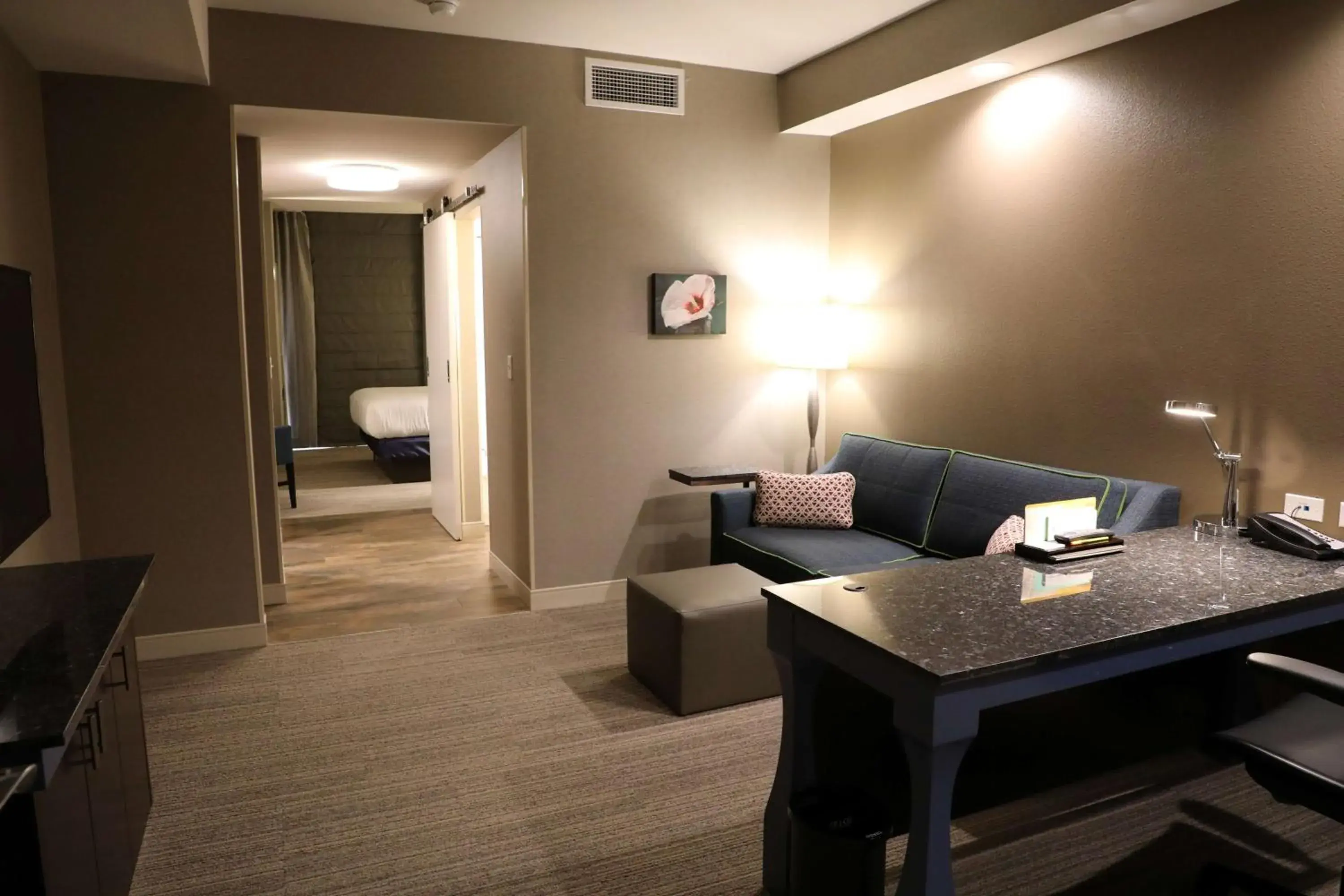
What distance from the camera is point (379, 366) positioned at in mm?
9945

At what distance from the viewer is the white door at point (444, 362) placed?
19.1ft

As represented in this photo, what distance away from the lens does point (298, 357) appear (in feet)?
31.6

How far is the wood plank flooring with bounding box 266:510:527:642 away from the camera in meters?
4.36

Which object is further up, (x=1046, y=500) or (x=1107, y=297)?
(x=1107, y=297)

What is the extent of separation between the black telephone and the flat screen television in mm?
3428

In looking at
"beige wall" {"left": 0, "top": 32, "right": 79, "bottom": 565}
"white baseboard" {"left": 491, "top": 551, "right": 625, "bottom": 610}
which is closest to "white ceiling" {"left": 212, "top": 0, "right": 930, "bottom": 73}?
"beige wall" {"left": 0, "top": 32, "right": 79, "bottom": 565}

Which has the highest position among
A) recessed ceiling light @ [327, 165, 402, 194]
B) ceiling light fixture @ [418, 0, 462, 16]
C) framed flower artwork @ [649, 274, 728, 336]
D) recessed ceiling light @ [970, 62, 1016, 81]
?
ceiling light fixture @ [418, 0, 462, 16]

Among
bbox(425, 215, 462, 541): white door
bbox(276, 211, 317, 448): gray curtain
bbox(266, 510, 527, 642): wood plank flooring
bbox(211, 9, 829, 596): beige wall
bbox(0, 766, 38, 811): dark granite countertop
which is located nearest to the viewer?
bbox(0, 766, 38, 811): dark granite countertop

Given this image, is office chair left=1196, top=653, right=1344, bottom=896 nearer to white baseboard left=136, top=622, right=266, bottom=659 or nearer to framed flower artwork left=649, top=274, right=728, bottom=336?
framed flower artwork left=649, top=274, right=728, bottom=336

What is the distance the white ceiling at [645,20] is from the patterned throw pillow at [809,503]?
6.50 ft

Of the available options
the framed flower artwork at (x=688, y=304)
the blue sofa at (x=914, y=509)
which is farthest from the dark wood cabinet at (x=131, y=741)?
the framed flower artwork at (x=688, y=304)

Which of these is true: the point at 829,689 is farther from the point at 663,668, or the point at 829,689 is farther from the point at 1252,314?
the point at 1252,314

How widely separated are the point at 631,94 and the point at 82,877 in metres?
3.73

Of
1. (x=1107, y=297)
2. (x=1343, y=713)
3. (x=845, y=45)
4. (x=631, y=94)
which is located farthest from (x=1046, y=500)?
(x=631, y=94)
